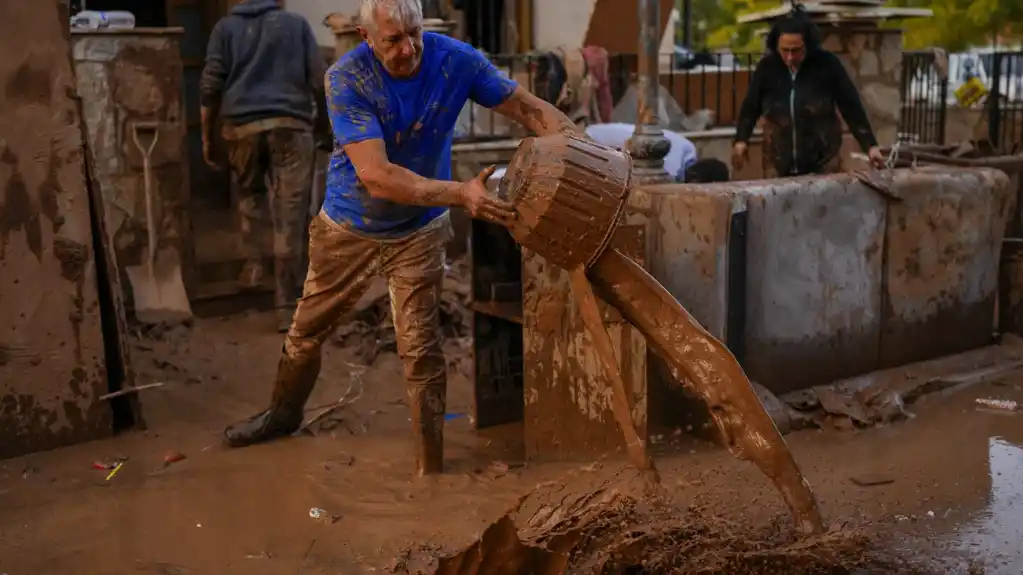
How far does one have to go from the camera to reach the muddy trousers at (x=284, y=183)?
6.68m

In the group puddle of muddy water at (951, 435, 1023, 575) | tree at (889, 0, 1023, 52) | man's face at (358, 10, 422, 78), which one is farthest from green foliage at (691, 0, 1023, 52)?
man's face at (358, 10, 422, 78)

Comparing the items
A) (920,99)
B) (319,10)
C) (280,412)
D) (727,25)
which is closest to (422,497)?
(280,412)

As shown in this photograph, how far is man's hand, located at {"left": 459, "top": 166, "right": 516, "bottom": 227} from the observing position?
10.8ft

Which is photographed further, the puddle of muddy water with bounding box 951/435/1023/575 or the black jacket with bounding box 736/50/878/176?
the black jacket with bounding box 736/50/878/176

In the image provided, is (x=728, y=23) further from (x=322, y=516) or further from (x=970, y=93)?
(x=322, y=516)

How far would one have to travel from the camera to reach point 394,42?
12.1 ft

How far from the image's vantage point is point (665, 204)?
15.3 feet

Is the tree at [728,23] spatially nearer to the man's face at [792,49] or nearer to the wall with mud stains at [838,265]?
the man's face at [792,49]

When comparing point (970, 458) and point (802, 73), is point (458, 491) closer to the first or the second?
point (970, 458)

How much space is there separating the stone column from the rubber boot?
6.07m

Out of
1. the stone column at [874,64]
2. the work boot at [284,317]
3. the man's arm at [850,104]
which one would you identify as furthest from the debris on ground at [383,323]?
the stone column at [874,64]

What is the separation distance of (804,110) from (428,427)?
10.6ft

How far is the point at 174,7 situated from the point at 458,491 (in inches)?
262

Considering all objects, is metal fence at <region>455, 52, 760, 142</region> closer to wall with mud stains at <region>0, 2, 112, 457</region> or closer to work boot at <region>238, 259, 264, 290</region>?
work boot at <region>238, 259, 264, 290</region>
